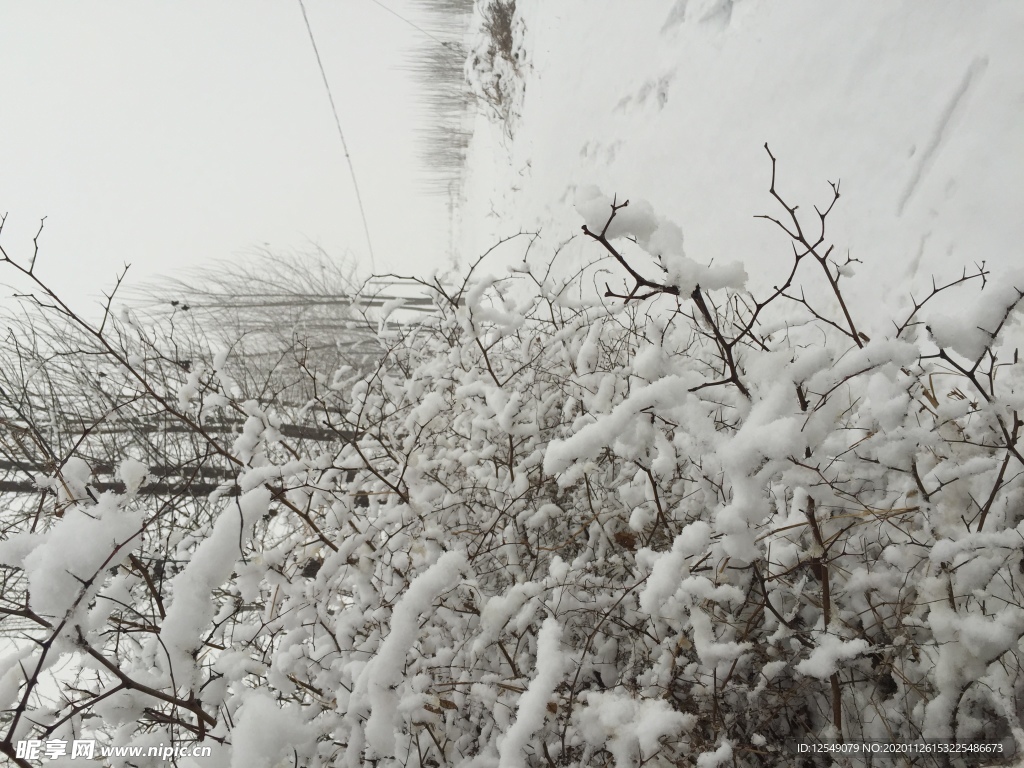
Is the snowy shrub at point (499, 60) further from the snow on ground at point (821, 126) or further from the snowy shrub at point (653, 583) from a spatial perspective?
the snowy shrub at point (653, 583)

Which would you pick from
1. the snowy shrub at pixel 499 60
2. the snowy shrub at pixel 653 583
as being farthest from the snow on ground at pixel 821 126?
the snowy shrub at pixel 499 60

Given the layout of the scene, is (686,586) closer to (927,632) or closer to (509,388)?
Result: (927,632)

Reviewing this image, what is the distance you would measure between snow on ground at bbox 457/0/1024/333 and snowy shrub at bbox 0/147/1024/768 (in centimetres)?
33

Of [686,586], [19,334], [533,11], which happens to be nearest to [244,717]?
[686,586]

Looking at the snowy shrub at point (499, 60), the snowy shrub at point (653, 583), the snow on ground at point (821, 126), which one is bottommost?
the snowy shrub at point (653, 583)

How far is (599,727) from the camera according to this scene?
3.82ft

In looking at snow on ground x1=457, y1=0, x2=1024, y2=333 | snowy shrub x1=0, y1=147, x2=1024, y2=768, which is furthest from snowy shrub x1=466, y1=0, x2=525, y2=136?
snowy shrub x1=0, y1=147, x2=1024, y2=768

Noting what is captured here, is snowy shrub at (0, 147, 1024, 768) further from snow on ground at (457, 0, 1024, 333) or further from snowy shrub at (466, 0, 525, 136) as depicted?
snowy shrub at (466, 0, 525, 136)

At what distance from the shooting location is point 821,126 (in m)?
2.46

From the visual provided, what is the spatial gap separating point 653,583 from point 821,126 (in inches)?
96.7

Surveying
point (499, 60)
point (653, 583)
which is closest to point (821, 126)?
point (653, 583)

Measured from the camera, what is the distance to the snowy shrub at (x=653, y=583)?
3.05 feet

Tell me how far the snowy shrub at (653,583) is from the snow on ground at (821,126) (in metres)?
0.33

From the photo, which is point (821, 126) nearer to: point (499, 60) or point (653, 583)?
point (653, 583)
